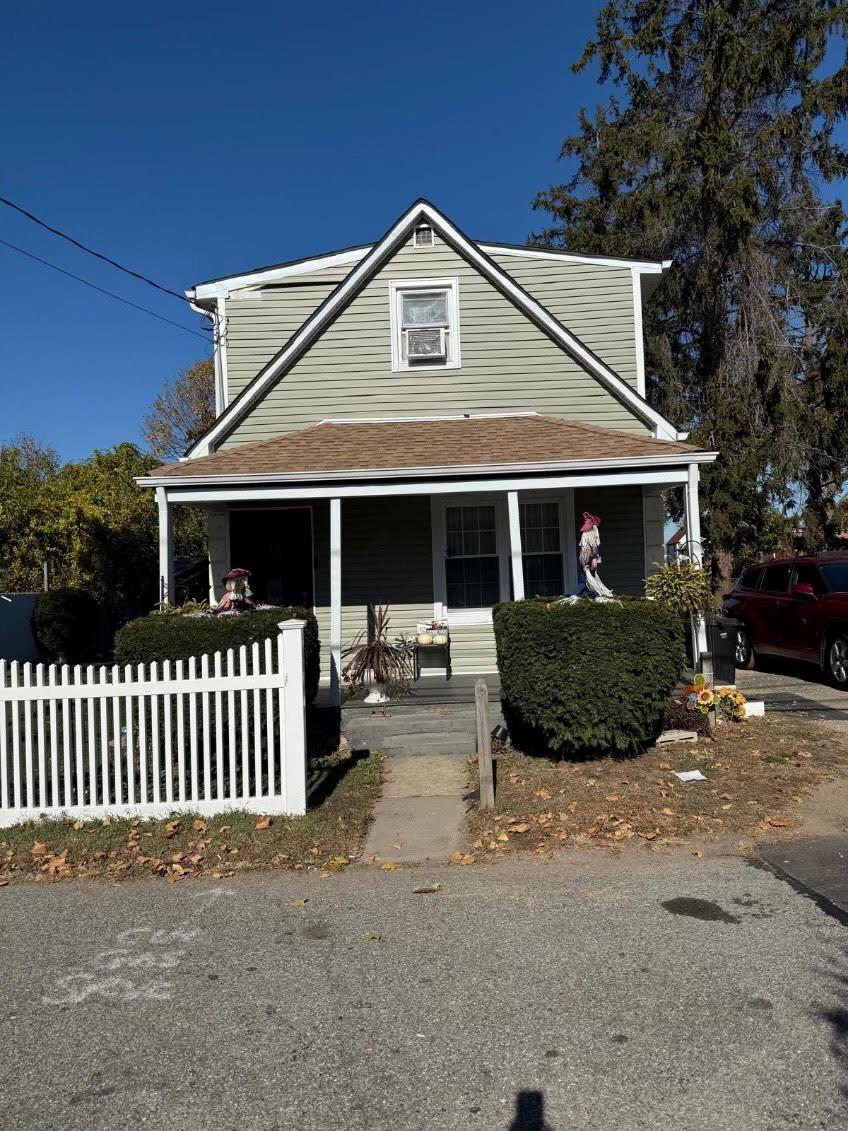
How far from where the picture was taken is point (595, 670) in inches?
284

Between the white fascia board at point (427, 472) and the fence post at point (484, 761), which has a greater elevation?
the white fascia board at point (427, 472)

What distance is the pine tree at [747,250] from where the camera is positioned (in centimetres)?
1864

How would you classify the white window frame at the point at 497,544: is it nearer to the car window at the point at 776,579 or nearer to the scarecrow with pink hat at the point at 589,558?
the scarecrow with pink hat at the point at 589,558

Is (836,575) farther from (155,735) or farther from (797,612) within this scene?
(155,735)

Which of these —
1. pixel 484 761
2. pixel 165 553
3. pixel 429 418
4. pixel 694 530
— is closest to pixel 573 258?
pixel 429 418

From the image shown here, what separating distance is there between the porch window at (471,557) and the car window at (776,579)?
13.4ft

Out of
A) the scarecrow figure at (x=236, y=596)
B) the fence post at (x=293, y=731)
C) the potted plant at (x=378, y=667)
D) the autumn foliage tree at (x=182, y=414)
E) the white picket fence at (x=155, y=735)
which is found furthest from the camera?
the autumn foliage tree at (x=182, y=414)

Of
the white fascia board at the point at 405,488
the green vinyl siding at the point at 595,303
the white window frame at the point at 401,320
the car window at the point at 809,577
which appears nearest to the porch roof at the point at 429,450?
the white fascia board at the point at 405,488

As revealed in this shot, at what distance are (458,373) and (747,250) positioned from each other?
10.7 meters

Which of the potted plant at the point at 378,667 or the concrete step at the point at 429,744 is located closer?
the concrete step at the point at 429,744

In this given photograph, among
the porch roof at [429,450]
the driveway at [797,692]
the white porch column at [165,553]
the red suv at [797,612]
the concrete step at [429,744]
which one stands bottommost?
the concrete step at [429,744]

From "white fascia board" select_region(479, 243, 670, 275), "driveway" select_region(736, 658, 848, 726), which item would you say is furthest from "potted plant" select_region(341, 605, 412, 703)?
"white fascia board" select_region(479, 243, 670, 275)

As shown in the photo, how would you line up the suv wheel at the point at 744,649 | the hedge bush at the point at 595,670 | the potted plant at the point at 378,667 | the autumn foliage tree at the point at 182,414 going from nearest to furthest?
the hedge bush at the point at 595,670
the potted plant at the point at 378,667
the suv wheel at the point at 744,649
the autumn foliage tree at the point at 182,414

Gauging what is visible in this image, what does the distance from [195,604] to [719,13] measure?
19.3m
